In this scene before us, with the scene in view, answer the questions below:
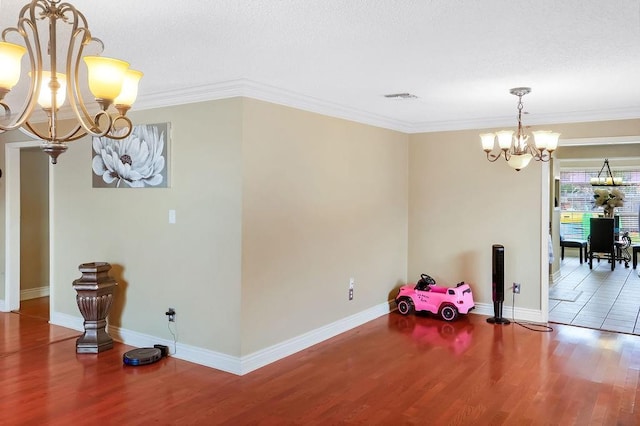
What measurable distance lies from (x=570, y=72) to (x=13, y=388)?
15.0 feet

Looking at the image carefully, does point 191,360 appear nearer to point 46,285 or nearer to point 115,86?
point 115,86

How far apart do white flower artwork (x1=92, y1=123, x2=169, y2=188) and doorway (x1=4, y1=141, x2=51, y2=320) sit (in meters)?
1.75

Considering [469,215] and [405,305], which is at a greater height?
[469,215]

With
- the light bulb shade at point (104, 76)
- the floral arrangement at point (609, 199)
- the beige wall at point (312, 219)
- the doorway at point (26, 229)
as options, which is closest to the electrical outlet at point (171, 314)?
the beige wall at point (312, 219)

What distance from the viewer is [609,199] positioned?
35.1 feet

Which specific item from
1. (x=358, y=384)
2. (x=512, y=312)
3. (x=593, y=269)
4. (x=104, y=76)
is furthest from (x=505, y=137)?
(x=593, y=269)

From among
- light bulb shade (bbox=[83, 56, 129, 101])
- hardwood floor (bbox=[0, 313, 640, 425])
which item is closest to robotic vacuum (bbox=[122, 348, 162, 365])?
hardwood floor (bbox=[0, 313, 640, 425])

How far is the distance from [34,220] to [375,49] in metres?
5.63

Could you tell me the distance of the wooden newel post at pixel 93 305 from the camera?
4.51 m

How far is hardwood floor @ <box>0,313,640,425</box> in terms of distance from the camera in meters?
3.27

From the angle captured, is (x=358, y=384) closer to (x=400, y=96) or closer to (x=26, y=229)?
(x=400, y=96)

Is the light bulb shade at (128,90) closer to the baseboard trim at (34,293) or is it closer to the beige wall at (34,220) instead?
the beige wall at (34,220)

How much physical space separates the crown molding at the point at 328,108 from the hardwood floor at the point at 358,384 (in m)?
2.20

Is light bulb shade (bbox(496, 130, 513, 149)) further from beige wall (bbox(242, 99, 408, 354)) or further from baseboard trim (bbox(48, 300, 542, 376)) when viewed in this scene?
baseboard trim (bbox(48, 300, 542, 376))
